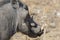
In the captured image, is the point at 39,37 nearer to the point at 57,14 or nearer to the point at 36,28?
the point at 36,28

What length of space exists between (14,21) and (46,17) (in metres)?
1.41

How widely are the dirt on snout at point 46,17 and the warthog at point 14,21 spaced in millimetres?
374

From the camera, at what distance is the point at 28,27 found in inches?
156

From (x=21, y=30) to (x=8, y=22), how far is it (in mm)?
276

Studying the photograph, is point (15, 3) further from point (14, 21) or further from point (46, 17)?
point (46, 17)

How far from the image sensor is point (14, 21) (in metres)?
3.80

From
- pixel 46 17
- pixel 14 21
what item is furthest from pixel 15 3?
pixel 46 17

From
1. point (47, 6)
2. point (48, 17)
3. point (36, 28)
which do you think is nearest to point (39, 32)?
point (36, 28)

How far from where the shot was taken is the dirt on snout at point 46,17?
4.48m

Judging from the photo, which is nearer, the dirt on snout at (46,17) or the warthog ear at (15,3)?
the warthog ear at (15,3)

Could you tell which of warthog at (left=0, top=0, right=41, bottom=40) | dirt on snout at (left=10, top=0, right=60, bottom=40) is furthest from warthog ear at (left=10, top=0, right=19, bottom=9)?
dirt on snout at (left=10, top=0, right=60, bottom=40)

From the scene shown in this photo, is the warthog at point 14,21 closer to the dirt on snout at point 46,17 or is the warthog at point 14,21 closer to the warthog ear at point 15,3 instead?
the warthog ear at point 15,3

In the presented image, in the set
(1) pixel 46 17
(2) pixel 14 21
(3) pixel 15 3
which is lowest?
(1) pixel 46 17

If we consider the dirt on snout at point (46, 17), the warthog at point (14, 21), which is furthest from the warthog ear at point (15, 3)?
the dirt on snout at point (46, 17)
